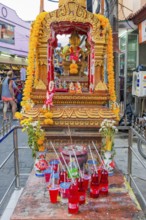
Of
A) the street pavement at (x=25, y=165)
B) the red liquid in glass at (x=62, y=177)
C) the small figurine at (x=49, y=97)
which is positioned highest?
the small figurine at (x=49, y=97)

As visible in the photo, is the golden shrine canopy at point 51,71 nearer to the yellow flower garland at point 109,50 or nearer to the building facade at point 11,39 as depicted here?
the yellow flower garland at point 109,50

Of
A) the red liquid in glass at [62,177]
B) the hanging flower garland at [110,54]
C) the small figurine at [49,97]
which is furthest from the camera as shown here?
the hanging flower garland at [110,54]

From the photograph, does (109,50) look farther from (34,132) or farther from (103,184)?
(103,184)

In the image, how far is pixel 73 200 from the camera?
291cm

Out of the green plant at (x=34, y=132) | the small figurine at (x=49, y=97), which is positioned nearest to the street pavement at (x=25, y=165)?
the green plant at (x=34, y=132)

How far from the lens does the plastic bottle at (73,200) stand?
2.91 metres

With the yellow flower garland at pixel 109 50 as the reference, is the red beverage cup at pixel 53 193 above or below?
below

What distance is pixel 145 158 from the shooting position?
6.09m

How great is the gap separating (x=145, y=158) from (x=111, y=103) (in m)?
1.91

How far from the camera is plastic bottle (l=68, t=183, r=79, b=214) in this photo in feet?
9.54

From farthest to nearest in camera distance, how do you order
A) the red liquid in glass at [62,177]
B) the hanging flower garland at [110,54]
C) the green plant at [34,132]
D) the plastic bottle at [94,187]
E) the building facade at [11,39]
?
the building facade at [11,39]
the hanging flower garland at [110,54]
the green plant at [34,132]
the red liquid in glass at [62,177]
the plastic bottle at [94,187]

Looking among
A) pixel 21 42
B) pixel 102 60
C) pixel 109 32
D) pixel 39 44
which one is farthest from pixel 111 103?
pixel 21 42

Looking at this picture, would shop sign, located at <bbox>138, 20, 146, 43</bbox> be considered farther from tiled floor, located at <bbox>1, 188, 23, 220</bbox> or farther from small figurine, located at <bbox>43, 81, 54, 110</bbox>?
tiled floor, located at <bbox>1, 188, 23, 220</bbox>

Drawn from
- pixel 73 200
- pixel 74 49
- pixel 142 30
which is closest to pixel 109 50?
pixel 74 49
